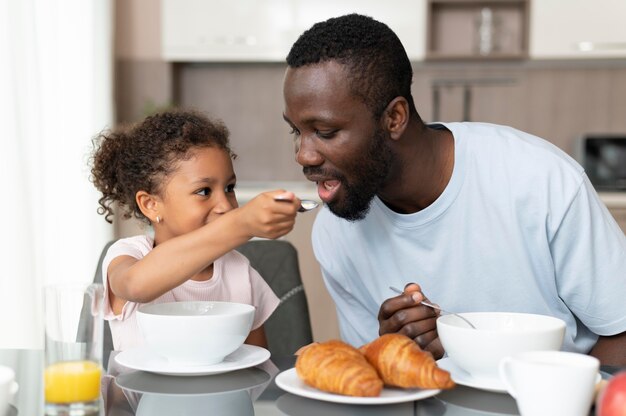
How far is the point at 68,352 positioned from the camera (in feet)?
2.78

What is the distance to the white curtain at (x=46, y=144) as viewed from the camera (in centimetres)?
266

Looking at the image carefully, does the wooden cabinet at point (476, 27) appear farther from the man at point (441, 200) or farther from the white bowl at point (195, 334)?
the white bowl at point (195, 334)

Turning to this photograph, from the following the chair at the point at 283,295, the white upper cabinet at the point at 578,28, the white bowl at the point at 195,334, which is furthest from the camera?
the white upper cabinet at the point at 578,28

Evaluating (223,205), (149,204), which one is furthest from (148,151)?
(223,205)

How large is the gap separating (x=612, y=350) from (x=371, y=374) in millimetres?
709

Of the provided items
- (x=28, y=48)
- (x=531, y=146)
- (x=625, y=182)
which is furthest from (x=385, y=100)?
(x=625, y=182)

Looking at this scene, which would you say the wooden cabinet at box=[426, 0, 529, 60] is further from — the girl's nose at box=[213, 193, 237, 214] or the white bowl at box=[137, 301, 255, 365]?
the white bowl at box=[137, 301, 255, 365]

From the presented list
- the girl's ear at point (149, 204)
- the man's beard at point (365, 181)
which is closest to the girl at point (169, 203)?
the girl's ear at point (149, 204)

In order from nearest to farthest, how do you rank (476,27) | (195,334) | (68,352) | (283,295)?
1. (68,352)
2. (195,334)
3. (283,295)
4. (476,27)

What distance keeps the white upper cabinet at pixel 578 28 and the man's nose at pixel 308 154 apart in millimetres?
2751

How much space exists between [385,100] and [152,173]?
46cm

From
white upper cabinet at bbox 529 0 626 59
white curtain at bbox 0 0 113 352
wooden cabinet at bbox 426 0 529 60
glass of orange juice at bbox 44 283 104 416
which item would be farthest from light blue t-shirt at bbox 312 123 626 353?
wooden cabinet at bbox 426 0 529 60

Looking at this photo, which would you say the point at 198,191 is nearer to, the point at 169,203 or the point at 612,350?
the point at 169,203

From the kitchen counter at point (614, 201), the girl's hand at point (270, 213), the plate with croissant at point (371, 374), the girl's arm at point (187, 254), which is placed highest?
the girl's hand at point (270, 213)
